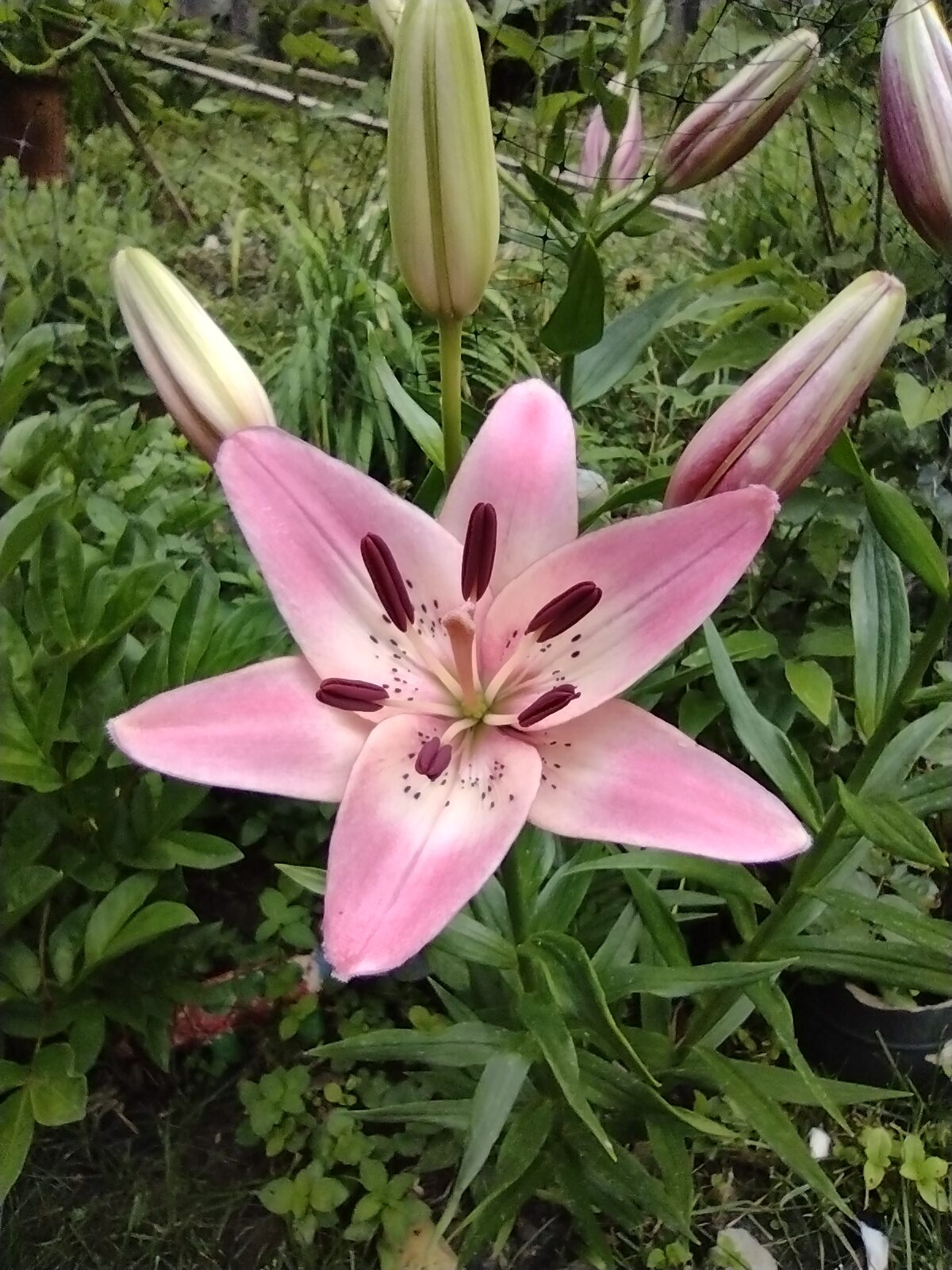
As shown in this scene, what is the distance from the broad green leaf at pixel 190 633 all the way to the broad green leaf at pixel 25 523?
11 centimetres

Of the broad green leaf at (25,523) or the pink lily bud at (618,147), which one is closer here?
the pink lily bud at (618,147)

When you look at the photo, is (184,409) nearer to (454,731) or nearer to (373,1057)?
(454,731)

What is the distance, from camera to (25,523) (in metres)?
0.64

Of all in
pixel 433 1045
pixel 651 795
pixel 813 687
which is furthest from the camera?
pixel 813 687

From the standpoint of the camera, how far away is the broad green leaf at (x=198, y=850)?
0.75 metres

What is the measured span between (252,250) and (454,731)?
70.8 inches

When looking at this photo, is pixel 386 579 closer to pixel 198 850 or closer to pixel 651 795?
pixel 651 795

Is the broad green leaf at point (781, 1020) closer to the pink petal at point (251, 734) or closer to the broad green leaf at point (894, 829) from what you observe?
the broad green leaf at point (894, 829)

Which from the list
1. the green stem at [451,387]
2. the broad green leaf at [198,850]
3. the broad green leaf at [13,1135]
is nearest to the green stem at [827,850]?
the green stem at [451,387]

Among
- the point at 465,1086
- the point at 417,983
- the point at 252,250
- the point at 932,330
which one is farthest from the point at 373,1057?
the point at 252,250

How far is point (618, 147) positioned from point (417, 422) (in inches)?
A: 7.2

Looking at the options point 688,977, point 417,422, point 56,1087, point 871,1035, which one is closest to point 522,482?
point 417,422

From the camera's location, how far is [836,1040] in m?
1.07

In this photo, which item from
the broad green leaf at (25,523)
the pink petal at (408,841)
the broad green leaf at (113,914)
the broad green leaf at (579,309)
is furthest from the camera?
the broad green leaf at (113,914)
